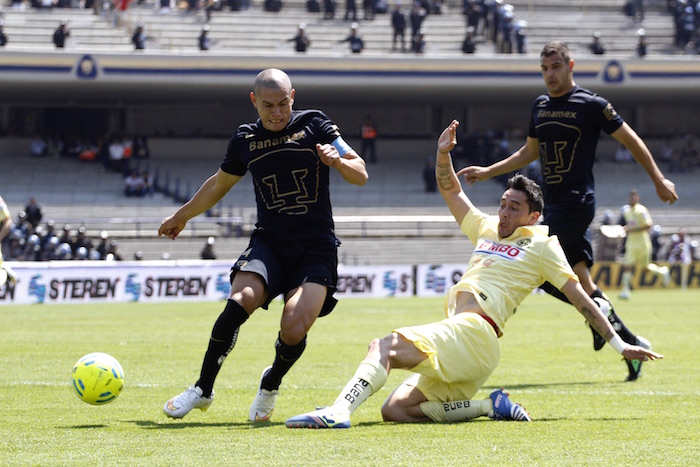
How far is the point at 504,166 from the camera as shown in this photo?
9.10m

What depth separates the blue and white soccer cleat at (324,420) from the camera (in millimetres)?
6309

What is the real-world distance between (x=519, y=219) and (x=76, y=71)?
3254 cm

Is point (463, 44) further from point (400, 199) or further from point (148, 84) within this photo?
point (148, 84)

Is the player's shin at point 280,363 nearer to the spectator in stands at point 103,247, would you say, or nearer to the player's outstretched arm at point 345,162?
the player's outstretched arm at point 345,162

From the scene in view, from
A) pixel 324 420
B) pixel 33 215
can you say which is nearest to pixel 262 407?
pixel 324 420

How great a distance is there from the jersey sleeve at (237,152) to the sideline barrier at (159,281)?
54.0 ft

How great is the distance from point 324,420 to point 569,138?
398 centimetres

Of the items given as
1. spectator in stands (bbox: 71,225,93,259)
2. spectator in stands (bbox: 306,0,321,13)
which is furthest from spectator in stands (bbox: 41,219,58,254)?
spectator in stands (bbox: 306,0,321,13)

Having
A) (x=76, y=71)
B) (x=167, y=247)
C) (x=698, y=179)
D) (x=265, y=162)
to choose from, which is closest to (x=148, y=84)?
(x=76, y=71)

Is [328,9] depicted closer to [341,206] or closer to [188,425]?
[341,206]

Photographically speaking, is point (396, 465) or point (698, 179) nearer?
point (396, 465)

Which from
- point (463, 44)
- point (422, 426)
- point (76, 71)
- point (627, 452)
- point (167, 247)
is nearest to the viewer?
point (627, 452)

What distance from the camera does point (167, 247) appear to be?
103 feet

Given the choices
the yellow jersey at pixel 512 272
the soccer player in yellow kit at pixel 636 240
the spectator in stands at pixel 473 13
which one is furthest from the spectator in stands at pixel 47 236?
the yellow jersey at pixel 512 272
